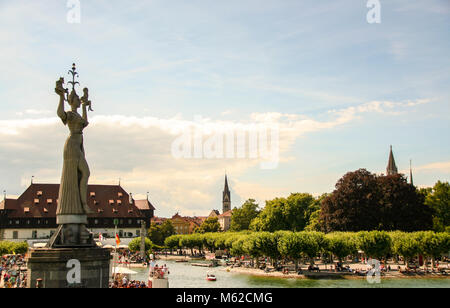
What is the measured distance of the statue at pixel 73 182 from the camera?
75.4 feet

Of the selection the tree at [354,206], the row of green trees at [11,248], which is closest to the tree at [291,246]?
the tree at [354,206]

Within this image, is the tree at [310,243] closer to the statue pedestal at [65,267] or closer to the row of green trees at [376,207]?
the row of green trees at [376,207]

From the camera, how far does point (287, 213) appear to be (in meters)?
98.8

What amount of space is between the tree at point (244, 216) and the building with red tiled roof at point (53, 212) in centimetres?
2669

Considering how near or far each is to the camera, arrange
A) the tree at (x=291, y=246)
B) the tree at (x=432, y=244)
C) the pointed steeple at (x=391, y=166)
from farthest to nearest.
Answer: the pointed steeple at (x=391, y=166) → the tree at (x=291, y=246) → the tree at (x=432, y=244)

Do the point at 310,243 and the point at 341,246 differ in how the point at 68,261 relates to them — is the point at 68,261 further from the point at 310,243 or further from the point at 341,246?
the point at 341,246

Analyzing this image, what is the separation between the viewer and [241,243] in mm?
78000

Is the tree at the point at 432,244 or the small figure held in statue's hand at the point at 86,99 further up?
the small figure held in statue's hand at the point at 86,99

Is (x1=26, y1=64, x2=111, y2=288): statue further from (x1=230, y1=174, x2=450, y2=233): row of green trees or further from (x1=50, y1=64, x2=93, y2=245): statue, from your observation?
(x1=230, y1=174, x2=450, y2=233): row of green trees

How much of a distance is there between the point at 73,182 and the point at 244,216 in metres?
109

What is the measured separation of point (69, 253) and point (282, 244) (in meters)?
44.5

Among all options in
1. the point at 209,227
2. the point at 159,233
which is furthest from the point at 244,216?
the point at 159,233

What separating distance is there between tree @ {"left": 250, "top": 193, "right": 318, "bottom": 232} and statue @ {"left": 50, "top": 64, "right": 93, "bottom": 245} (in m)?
77.2
